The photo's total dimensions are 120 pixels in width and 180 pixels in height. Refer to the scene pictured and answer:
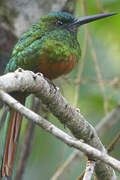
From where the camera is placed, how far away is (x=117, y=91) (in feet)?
12.5

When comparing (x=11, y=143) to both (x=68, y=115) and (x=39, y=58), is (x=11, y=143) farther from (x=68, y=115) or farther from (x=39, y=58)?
(x=39, y=58)

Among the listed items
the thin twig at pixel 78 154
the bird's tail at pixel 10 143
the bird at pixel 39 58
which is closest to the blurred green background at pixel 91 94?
the thin twig at pixel 78 154

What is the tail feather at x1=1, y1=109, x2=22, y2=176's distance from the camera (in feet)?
6.67

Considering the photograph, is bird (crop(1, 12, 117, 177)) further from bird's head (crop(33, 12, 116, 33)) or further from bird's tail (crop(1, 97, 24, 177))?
bird's head (crop(33, 12, 116, 33))

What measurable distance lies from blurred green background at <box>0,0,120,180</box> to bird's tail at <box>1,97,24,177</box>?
1389mm

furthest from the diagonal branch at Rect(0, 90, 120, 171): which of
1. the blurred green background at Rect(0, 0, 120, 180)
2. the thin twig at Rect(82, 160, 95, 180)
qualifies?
the blurred green background at Rect(0, 0, 120, 180)

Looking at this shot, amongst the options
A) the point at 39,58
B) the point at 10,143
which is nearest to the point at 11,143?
the point at 10,143

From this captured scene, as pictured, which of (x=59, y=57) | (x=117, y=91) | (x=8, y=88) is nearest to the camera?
(x=8, y=88)

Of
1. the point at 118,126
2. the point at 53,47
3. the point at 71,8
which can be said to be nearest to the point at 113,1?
the point at 71,8

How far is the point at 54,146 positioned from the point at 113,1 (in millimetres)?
1677

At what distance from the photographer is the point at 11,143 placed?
2.16 metres

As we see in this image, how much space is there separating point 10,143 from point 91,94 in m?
1.91

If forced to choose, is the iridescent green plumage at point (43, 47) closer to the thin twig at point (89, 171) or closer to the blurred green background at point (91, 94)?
the thin twig at point (89, 171)

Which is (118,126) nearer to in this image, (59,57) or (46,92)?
(59,57)
